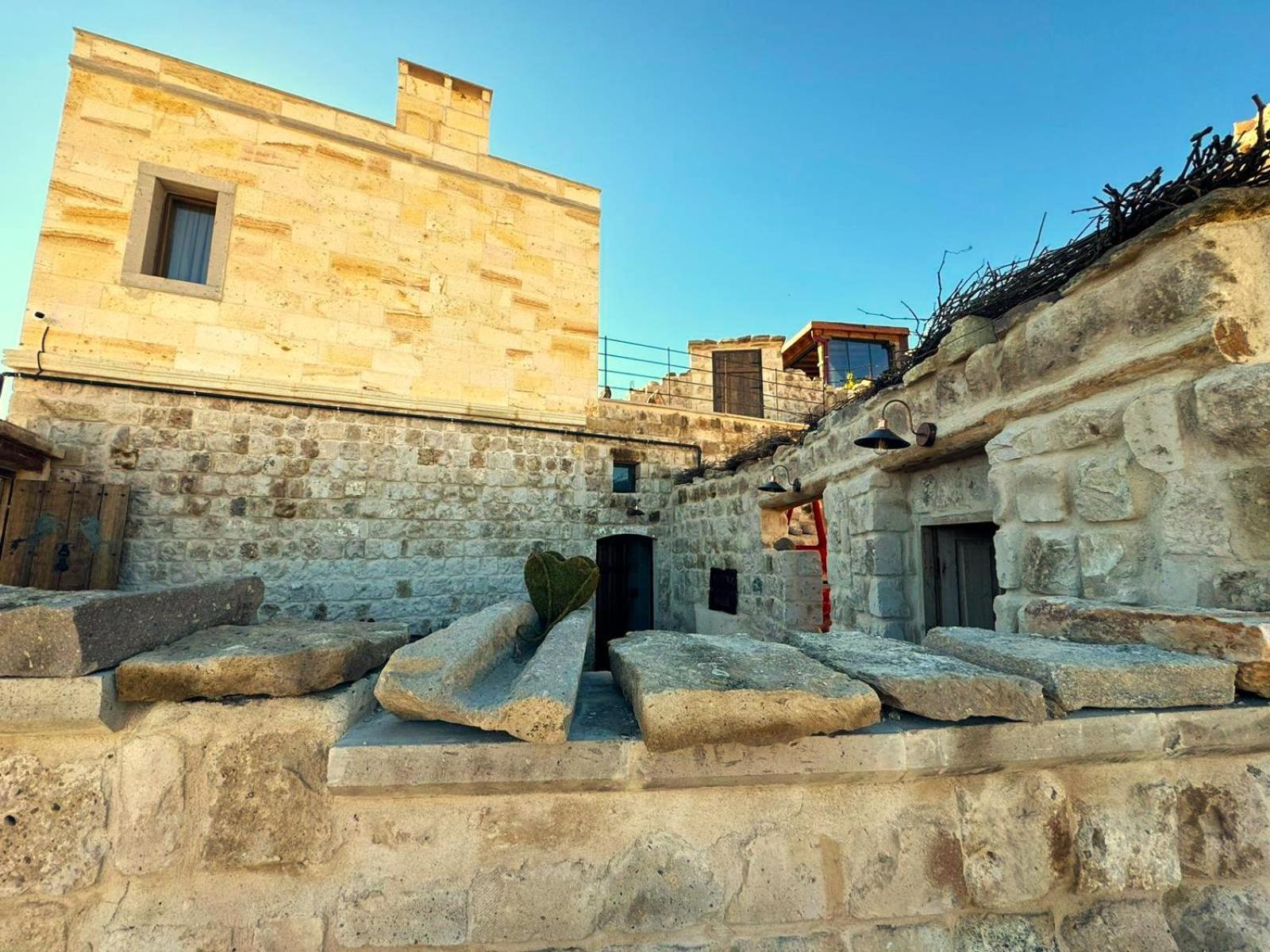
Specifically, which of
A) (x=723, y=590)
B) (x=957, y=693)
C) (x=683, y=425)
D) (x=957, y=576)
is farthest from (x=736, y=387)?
(x=957, y=693)

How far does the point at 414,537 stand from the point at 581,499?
220 centimetres

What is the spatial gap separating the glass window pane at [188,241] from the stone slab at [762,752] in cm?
709

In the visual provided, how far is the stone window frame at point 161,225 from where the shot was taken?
18.2 ft

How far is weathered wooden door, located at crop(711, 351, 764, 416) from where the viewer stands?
1200 centimetres

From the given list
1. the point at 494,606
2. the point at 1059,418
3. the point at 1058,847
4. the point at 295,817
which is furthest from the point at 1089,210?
the point at 295,817

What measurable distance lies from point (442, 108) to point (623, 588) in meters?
7.14

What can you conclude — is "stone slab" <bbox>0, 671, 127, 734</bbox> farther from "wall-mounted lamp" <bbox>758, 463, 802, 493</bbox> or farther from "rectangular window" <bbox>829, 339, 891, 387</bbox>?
"rectangular window" <bbox>829, 339, 891, 387</bbox>

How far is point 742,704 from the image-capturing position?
939 mm

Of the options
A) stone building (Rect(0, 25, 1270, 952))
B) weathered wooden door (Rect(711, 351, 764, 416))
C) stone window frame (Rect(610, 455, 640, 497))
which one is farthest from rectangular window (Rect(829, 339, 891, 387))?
stone building (Rect(0, 25, 1270, 952))

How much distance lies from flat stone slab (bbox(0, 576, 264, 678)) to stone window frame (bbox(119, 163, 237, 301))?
602 cm

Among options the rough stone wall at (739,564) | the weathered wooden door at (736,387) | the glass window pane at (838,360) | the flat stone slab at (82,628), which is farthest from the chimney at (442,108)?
the glass window pane at (838,360)

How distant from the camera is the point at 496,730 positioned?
99 cm

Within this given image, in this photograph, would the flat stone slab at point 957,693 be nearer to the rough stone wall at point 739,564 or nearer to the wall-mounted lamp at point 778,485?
the wall-mounted lamp at point 778,485

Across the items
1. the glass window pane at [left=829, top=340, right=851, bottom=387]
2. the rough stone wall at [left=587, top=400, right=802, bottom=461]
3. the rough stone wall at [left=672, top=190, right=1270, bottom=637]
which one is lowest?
the rough stone wall at [left=672, top=190, right=1270, bottom=637]
